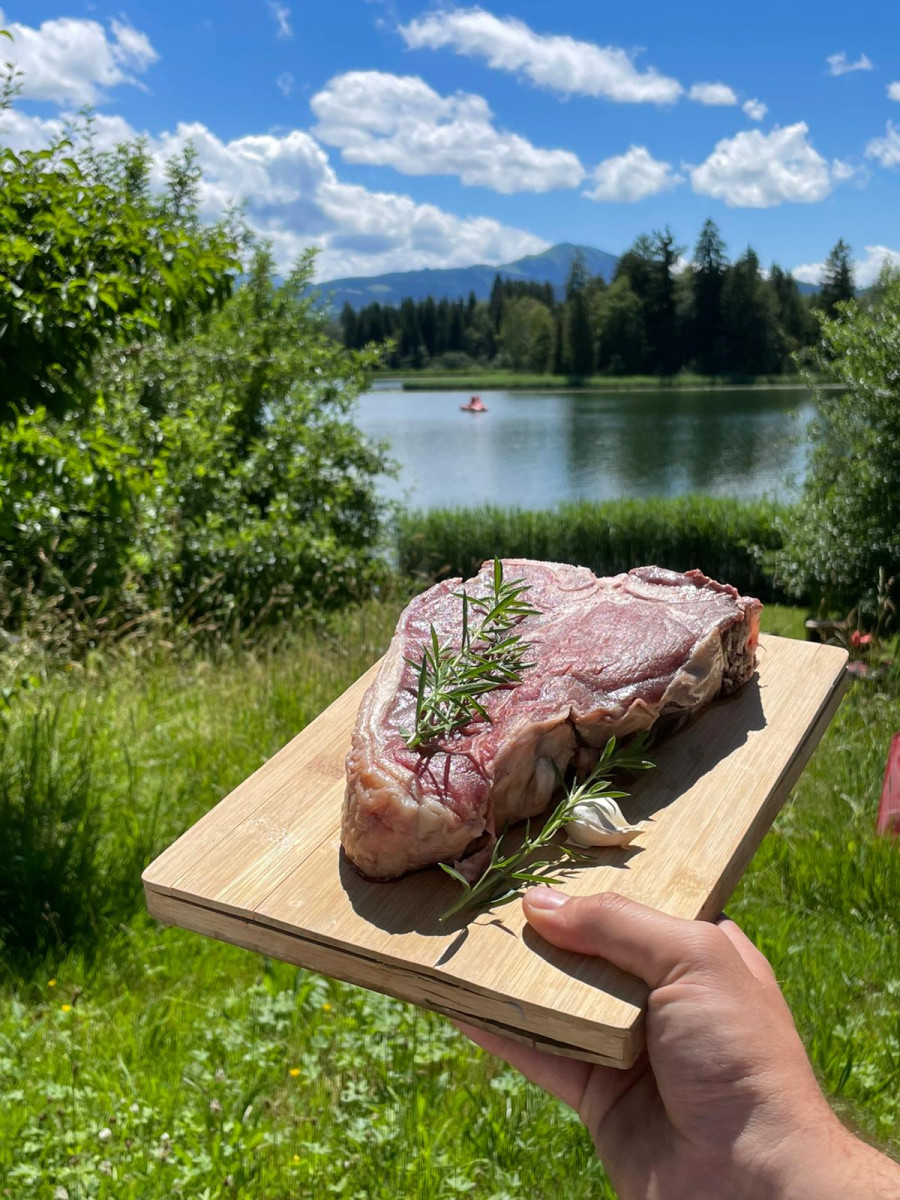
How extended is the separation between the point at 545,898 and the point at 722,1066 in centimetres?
44

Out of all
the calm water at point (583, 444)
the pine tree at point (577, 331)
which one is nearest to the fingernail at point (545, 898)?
the calm water at point (583, 444)

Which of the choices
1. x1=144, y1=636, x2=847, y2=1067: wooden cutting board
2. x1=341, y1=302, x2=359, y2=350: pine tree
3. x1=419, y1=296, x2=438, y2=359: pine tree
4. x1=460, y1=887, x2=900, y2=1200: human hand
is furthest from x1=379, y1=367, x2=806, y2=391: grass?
x1=460, y1=887, x2=900, y2=1200: human hand

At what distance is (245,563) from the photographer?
405 inches

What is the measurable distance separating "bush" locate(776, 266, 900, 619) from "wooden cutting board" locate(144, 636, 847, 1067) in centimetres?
656

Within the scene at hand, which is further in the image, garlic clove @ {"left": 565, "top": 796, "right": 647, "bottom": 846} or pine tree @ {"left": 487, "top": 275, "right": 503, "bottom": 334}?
pine tree @ {"left": 487, "top": 275, "right": 503, "bottom": 334}

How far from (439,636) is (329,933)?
0.91 m

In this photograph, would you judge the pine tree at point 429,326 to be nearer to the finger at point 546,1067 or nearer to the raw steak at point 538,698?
the raw steak at point 538,698

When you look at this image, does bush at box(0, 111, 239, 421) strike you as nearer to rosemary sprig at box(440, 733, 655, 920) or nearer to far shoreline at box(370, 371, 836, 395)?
rosemary sprig at box(440, 733, 655, 920)

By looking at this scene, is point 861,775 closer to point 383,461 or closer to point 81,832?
point 81,832

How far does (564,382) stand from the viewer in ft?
103

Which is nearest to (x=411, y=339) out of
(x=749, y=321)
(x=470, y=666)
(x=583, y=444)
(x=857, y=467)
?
(x=749, y=321)

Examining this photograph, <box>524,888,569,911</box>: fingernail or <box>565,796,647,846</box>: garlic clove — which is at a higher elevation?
<box>565,796,647,846</box>: garlic clove

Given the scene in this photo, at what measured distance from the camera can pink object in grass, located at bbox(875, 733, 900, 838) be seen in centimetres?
436

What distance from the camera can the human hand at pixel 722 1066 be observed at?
1.75 m
